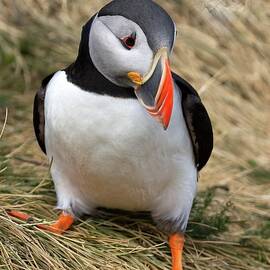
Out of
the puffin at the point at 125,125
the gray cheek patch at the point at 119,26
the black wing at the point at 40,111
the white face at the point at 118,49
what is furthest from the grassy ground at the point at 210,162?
the gray cheek patch at the point at 119,26

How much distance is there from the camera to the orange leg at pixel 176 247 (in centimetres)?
433

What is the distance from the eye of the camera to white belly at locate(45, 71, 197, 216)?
3.79m

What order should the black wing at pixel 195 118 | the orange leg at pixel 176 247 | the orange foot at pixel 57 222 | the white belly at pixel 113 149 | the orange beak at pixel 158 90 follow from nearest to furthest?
1. the orange beak at pixel 158 90
2. the white belly at pixel 113 149
3. the black wing at pixel 195 118
4. the orange foot at pixel 57 222
5. the orange leg at pixel 176 247

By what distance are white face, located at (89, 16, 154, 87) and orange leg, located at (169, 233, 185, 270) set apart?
38.2 inches

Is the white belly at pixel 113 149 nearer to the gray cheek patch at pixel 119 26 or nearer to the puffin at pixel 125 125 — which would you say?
the puffin at pixel 125 125

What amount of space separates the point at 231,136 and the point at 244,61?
91cm

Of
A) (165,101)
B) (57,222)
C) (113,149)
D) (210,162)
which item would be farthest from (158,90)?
(210,162)

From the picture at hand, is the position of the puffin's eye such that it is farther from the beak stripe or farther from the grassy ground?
the grassy ground

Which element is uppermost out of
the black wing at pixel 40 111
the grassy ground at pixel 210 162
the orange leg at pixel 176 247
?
the black wing at pixel 40 111

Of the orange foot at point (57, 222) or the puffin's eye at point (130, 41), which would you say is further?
the orange foot at point (57, 222)

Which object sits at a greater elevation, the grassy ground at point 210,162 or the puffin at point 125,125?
the puffin at point 125,125

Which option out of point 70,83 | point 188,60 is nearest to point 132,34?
point 70,83

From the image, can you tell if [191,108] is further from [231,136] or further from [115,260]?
[231,136]

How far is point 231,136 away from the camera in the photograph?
21.2ft
